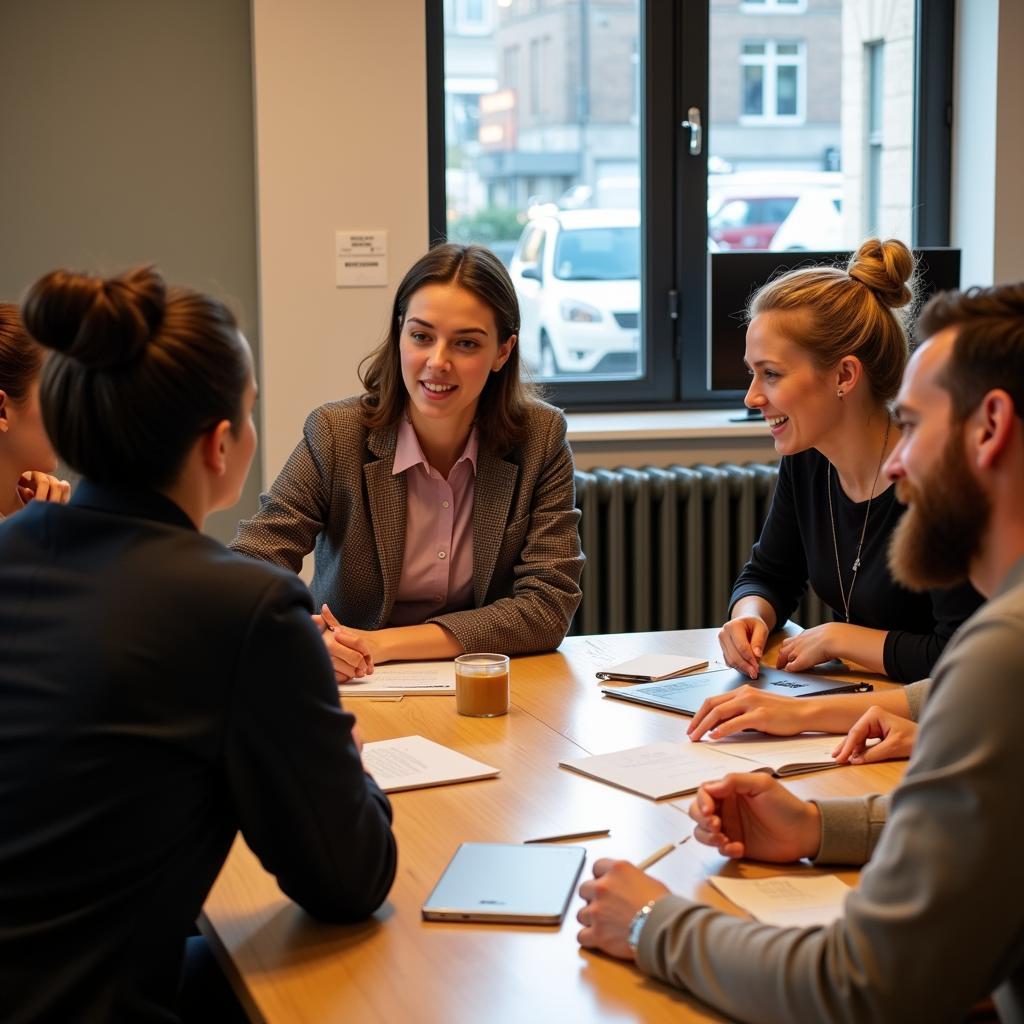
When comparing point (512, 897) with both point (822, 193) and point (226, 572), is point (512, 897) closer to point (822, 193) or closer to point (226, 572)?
point (226, 572)

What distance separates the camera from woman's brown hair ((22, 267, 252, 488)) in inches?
46.6

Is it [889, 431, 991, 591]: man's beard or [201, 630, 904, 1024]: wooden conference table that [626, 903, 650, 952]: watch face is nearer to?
[201, 630, 904, 1024]: wooden conference table

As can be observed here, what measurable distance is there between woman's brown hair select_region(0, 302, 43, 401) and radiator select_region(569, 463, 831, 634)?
Result: 2.00 m

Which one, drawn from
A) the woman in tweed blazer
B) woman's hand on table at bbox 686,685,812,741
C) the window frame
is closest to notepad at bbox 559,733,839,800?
woman's hand on table at bbox 686,685,812,741

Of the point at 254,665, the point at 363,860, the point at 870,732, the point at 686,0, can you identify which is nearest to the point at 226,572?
the point at 254,665

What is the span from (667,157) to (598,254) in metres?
0.37

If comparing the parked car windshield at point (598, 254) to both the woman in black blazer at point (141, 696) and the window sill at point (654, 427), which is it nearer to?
the window sill at point (654, 427)

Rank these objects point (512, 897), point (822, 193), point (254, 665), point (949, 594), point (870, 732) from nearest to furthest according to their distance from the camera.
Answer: point (254, 665), point (512, 897), point (870, 732), point (949, 594), point (822, 193)

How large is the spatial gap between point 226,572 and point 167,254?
283 centimetres

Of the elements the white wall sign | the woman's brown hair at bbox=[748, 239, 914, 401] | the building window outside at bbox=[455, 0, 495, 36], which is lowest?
the woman's brown hair at bbox=[748, 239, 914, 401]

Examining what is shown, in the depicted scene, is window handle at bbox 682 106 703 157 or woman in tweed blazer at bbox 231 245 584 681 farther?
window handle at bbox 682 106 703 157

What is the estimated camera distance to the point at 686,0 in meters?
4.14

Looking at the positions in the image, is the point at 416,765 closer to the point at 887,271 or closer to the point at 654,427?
the point at 887,271

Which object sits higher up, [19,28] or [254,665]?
[19,28]
